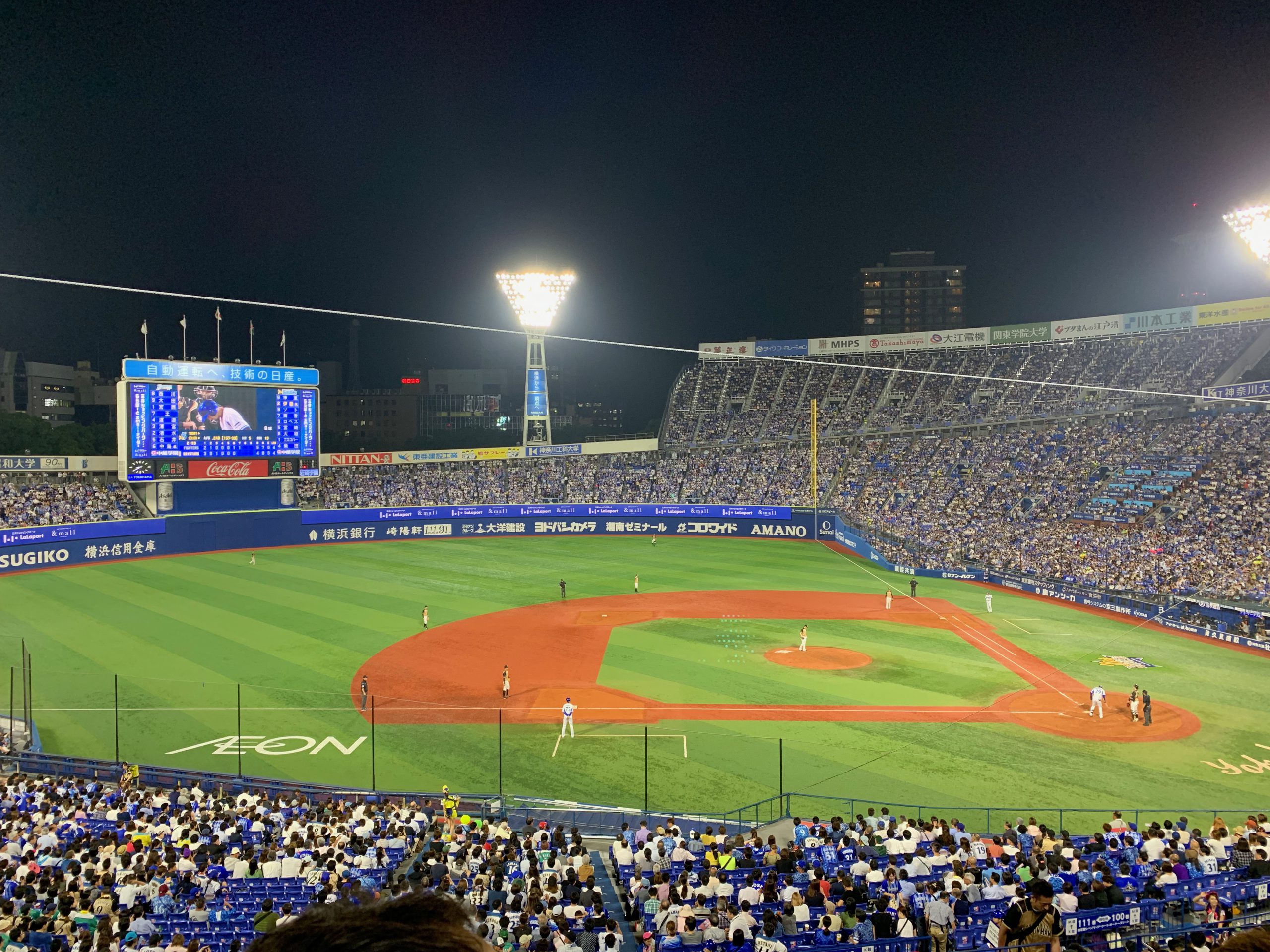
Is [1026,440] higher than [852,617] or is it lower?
higher

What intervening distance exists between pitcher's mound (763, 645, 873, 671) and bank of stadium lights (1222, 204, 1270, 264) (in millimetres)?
23663

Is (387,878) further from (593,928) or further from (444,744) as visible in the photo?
(444,744)

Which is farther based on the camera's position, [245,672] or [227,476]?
[227,476]

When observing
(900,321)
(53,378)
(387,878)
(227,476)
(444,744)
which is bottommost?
(444,744)

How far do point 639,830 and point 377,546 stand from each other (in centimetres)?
4955

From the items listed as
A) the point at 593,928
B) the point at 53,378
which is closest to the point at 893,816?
the point at 593,928

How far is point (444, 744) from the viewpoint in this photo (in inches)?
883

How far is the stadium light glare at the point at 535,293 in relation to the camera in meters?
67.2

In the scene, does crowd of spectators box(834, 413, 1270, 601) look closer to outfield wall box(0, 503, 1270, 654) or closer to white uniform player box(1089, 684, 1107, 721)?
outfield wall box(0, 503, 1270, 654)

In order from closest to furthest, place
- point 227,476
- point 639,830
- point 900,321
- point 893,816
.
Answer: point 639,830 < point 893,816 < point 227,476 < point 900,321

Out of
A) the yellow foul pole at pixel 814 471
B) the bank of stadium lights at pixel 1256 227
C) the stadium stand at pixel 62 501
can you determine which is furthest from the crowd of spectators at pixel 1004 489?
the stadium stand at pixel 62 501

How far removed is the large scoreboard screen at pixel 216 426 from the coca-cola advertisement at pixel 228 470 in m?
0.04

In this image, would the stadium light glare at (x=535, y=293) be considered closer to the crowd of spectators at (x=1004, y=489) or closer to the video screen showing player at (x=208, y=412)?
the crowd of spectators at (x=1004, y=489)

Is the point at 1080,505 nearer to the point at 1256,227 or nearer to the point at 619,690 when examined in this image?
the point at 1256,227
